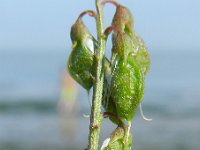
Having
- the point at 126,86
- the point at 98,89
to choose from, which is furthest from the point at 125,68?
the point at 98,89

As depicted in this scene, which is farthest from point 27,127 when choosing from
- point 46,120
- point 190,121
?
point 190,121

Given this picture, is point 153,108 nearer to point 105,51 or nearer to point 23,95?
point 23,95

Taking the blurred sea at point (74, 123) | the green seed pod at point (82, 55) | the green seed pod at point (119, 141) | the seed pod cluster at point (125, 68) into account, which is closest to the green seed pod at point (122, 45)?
the seed pod cluster at point (125, 68)

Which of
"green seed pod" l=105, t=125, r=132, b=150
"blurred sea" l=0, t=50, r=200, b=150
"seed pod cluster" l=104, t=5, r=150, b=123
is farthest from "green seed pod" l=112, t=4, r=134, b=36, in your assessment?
"blurred sea" l=0, t=50, r=200, b=150

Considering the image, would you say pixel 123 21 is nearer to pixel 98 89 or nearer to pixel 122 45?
pixel 122 45

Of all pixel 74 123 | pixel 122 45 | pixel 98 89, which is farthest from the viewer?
pixel 74 123

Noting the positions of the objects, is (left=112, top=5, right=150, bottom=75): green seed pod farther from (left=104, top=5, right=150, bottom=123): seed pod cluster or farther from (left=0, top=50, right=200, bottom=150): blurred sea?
(left=0, top=50, right=200, bottom=150): blurred sea
